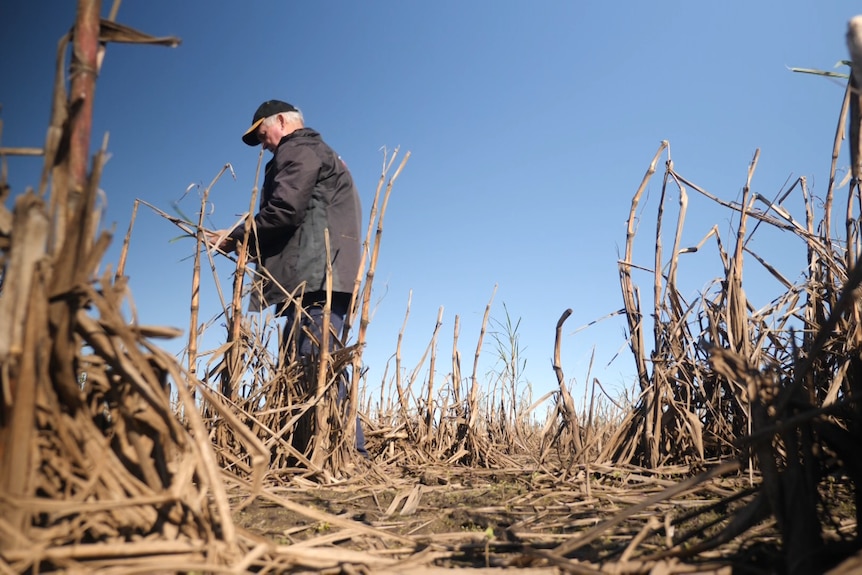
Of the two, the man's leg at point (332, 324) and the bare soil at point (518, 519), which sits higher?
the man's leg at point (332, 324)

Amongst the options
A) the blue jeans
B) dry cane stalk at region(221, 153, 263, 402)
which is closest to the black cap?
dry cane stalk at region(221, 153, 263, 402)

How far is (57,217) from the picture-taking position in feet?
2.89

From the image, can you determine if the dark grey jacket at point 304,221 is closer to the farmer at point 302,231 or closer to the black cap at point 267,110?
the farmer at point 302,231

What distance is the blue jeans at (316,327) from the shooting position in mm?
3031

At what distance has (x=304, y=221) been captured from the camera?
324cm

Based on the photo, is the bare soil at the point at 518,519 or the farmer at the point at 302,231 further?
the farmer at the point at 302,231

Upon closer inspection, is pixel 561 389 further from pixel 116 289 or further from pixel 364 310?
pixel 116 289

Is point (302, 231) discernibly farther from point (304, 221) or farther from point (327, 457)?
point (327, 457)

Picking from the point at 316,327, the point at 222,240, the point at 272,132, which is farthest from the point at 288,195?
the point at 316,327

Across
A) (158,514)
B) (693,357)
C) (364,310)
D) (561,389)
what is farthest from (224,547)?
(693,357)

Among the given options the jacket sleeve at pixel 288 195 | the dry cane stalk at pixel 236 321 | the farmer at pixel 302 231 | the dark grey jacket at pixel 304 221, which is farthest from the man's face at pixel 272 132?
the dry cane stalk at pixel 236 321

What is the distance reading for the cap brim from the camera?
136 inches

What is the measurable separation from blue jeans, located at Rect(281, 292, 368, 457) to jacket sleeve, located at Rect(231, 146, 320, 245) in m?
0.40

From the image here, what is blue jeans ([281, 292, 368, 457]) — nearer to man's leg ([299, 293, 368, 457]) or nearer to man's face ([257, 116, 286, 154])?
man's leg ([299, 293, 368, 457])
